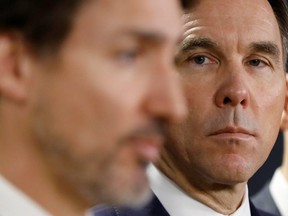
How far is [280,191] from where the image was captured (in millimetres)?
2178

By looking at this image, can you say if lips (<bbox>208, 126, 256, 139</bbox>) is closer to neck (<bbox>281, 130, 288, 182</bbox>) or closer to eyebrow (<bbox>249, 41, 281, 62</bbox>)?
eyebrow (<bbox>249, 41, 281, 62</bbox>)

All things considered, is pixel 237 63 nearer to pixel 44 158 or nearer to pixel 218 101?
pixel 218 101

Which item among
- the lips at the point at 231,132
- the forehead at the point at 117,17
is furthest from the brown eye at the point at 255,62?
the forehead at the point at 117,17

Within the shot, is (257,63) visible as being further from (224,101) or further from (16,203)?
(16,203)

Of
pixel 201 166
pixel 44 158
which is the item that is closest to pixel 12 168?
pixel 44 158

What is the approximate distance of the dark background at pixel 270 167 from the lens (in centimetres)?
228

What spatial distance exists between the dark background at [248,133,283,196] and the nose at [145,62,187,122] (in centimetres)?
149

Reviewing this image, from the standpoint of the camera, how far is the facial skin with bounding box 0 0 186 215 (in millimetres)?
799

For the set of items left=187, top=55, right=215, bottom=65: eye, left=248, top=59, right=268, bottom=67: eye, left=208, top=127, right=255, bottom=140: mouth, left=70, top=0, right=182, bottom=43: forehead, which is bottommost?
left=208, top=127, right=255, bottom=140: mouth

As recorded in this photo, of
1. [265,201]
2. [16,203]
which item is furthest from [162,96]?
[265,201]

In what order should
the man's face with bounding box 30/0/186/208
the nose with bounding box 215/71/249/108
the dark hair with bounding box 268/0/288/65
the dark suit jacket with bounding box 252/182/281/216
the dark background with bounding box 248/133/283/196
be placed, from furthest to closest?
1. the dark background with bounding box 248/133/283/196
2. the dark suit jacket with bounding box 252/182/281/216
3. the dark hair with bounding box 268/0/288/65
4. the nose with bounding box 215/71/249/108
5. the man's face with bounding box 30/0/186/208

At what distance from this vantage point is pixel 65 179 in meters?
0.81

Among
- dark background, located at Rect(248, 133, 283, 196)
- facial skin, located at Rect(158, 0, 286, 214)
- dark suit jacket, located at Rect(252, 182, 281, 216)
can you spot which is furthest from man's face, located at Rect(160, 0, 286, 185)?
dark background, located at Rect(248, 133, 283, 196)

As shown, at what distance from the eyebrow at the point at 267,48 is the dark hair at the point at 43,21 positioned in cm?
62
